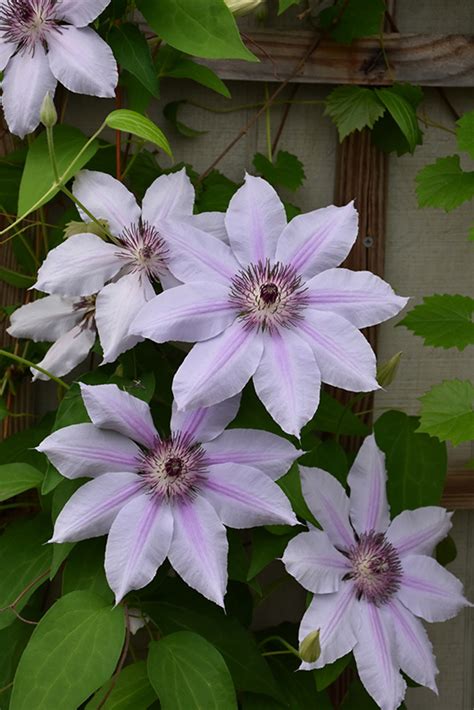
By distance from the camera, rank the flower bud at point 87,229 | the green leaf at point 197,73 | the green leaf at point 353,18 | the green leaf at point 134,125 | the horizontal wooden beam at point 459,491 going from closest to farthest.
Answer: the green leaf at point 134,125, the flower bud at point 87,229, the green leaf at point 197,73, the green leaf at point 353,18, the horizontal wooden beam at point 459,491

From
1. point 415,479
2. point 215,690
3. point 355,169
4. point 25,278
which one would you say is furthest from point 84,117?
point 215,690

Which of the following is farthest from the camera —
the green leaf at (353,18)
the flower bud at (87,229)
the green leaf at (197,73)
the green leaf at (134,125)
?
the green leaf at (353,18)

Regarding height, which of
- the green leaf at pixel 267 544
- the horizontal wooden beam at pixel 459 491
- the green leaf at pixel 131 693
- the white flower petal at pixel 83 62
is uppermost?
the white flower petal at pixel 83 62

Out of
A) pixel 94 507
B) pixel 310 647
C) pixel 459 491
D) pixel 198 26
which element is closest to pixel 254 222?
pixel 198 26

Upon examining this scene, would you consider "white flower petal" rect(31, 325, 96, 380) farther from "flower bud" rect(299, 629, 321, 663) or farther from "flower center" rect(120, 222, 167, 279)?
"flower bud" rect(299, 629, 321, 663)

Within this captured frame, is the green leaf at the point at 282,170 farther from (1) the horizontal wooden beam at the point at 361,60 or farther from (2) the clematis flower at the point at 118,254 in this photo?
(2) the clematis flower at the point at 118,254

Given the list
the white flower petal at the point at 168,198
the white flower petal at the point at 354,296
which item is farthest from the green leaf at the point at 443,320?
the white flower petal at the point at 168,198

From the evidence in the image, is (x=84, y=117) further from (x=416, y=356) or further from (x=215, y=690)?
(x=215, y=690)
